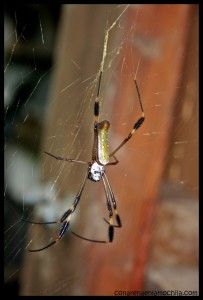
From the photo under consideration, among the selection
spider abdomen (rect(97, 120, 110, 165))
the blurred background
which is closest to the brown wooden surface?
the blurred background

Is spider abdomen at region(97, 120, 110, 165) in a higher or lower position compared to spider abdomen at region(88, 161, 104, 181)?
higher

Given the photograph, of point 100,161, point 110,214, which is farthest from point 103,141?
point 110,214

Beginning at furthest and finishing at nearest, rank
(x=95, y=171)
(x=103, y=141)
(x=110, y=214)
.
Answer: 1. (x=110, y=214)
2. (x=95, y=171)
3. (x=103, y=141)

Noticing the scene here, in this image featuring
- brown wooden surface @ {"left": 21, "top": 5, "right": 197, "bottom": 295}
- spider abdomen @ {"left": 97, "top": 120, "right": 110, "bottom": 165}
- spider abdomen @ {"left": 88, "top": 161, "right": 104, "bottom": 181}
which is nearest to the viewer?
spider abdomen @ {"left": 97, "top": 120, "right": 110, "bottom": 165}

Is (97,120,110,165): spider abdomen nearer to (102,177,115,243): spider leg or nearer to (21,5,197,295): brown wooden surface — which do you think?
(21,5,197,295): brown wooden surface

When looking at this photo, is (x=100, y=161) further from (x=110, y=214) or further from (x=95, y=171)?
(x=110, y=214)

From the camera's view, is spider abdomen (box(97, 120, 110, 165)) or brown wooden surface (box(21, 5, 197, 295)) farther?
brown wooden surface (box(21, 5, 197, 295))

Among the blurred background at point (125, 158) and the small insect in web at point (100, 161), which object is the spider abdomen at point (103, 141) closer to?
the small insect in web at point (100, 161)
